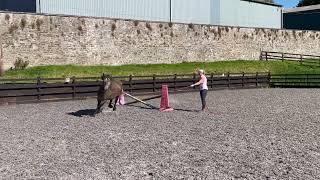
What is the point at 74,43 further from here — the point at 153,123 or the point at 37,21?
the point at 153,123

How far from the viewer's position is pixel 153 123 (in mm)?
15875

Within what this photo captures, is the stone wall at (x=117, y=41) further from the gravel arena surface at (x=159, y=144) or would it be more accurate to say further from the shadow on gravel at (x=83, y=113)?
the shadow on gravel at (x=83, y=113)

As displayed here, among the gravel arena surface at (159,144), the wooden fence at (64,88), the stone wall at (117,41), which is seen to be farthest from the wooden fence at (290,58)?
the gravel arena surface at (159,144)

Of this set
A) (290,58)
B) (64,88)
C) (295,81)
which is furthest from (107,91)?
(290,58)

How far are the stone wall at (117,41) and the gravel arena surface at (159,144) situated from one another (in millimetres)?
14974

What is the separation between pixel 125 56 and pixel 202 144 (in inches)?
1134

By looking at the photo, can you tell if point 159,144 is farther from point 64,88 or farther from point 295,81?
point 295,81

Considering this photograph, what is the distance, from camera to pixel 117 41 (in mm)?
39938

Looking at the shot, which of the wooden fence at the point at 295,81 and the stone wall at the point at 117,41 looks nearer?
the stone wall at the point at 117,41

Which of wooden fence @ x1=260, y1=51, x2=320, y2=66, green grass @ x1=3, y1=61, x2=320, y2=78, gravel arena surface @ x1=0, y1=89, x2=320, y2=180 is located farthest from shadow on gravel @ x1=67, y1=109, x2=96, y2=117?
wooden fence @ x1=260, y1=51, x2=320, y2=66

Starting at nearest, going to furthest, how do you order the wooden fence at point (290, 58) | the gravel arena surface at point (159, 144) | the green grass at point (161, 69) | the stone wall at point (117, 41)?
1. the gravel arena surface at point (159, 144)
2. the green grass at point (161, 69)
3. the stone wall at point (117, 41)
4. the wooden fence at point (290, 58)

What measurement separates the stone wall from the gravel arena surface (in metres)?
15.0

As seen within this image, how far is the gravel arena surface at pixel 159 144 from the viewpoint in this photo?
9.20 meters

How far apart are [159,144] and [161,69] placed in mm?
27852
